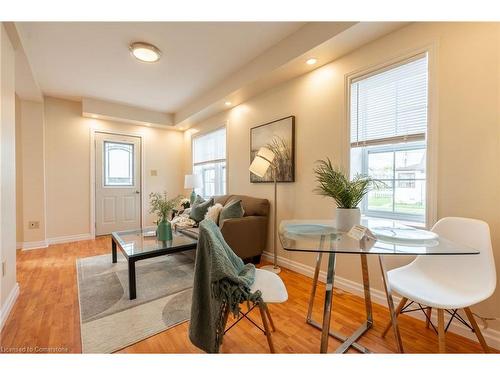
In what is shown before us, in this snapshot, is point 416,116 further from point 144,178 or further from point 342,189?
point 144,178

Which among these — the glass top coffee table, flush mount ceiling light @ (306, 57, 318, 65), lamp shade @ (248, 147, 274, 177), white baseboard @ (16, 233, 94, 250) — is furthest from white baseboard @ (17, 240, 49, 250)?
flush mount ceiling light @ (306, 57, 318, 65)

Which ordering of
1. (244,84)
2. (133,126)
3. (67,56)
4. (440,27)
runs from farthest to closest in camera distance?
(133,126) → (244,84) → (67,56) → (440,27)

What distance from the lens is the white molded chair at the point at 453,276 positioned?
1.23 metres

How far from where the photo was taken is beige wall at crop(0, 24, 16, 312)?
1711 mm

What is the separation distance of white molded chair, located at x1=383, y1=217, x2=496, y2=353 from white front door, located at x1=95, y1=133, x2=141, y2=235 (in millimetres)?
4834

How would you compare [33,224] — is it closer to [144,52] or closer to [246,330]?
[144,52]

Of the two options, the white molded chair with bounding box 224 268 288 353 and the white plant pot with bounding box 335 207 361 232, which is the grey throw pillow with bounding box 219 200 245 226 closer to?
the white molded chair with bounding box 224 268 288 353

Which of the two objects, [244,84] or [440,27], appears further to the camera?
[244,84]

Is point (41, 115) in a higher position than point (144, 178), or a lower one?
higher

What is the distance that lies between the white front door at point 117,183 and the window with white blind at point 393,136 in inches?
174

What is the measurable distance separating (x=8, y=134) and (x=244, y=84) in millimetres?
2423

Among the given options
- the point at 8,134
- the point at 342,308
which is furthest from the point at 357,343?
the point at 8,134

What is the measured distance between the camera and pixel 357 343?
4.93 ft

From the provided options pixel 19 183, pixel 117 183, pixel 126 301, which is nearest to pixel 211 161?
pixel 117 183
